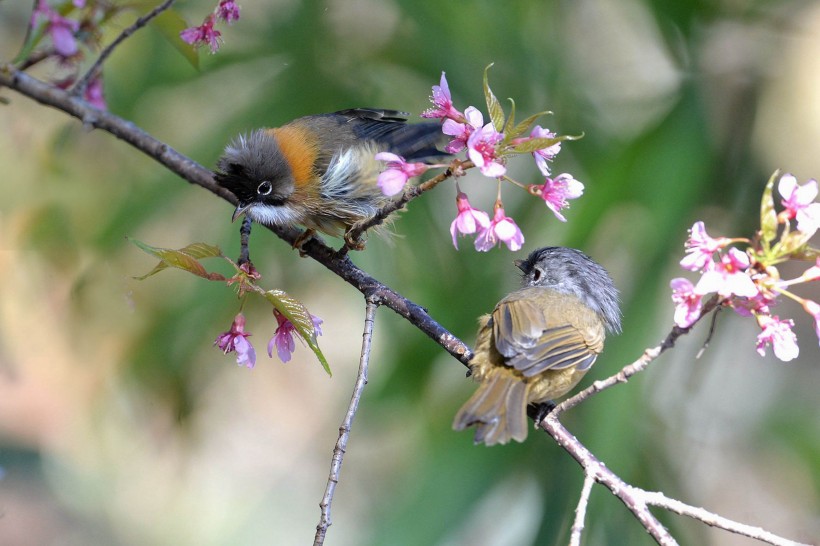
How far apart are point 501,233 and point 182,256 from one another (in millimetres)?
642

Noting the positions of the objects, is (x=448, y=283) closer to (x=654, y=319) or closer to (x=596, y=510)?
(x=654, y=319)

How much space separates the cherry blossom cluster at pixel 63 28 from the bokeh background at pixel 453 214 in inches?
59.6

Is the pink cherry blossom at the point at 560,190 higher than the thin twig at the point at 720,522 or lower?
higher

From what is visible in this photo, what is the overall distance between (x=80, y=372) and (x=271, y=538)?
1703 millimetres

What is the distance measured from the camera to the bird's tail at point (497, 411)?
184 centimetres

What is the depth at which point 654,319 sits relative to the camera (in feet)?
11.3

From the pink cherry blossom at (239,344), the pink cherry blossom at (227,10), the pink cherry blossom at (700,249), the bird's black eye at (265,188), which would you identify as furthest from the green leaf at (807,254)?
the bird's black eye at (265,188)

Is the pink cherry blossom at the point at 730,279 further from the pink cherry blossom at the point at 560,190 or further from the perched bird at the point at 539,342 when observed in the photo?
the perched bird at the point at 539,342

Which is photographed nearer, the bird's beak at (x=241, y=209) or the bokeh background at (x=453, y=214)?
the bird's beak at (x=241, y=209)

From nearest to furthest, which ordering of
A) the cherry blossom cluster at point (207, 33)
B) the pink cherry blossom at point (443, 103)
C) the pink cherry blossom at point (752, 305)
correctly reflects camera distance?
the pink cherry blossom at point (752, 305)
the pink cherry blossom at point (443, 103)
the cherry blossom cluster at point (207, 33)

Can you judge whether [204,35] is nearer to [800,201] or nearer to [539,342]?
[539,342]

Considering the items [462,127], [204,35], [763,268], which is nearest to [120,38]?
[204,35]

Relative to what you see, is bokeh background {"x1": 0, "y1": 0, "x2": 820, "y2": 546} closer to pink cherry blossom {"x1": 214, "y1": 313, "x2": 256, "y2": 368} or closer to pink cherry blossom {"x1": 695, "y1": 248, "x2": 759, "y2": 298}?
pink cherry blossom {"x1": 214, "y1": 313, "x2": 256, "y2": 368}

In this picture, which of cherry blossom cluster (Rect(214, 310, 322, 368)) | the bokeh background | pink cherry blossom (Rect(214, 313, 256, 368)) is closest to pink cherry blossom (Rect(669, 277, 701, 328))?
cherry blossom cluster (Rect(214, 310, 322, 368))
